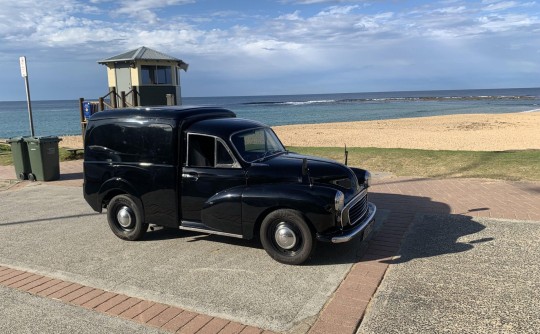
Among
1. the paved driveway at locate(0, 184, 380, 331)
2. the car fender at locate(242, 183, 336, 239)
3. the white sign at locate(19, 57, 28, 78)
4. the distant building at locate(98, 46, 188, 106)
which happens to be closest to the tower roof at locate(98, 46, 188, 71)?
the distant building at locate(98, 46, 188, 106)

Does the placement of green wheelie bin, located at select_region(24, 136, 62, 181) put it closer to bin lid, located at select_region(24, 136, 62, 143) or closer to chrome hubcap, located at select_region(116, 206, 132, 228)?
bin lid, located at select_region(24, 136, 62, 143)

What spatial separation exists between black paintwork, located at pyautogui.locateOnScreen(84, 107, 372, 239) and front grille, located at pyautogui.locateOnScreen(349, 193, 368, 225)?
153 millimetres

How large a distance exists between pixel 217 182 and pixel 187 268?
3.46ft

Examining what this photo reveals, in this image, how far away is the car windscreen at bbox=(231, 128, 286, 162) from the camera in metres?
5.29

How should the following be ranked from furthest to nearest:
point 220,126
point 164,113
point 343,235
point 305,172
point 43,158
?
point 43,158
point 164,113
point 220,126
point 305,172
point 343,235

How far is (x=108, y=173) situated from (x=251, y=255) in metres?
2.30

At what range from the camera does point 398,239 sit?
5.55 meters

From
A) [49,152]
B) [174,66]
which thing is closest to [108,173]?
[49,152]

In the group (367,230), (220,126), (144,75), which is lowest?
(367,230)

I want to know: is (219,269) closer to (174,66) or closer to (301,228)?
(301,228)

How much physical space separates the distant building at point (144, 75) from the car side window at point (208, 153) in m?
10.3

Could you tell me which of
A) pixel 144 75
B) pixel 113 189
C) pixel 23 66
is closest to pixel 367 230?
pixel 113 189

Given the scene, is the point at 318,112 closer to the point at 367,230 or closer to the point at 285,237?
the point at 367,230

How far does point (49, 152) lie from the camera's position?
10.6 metres
